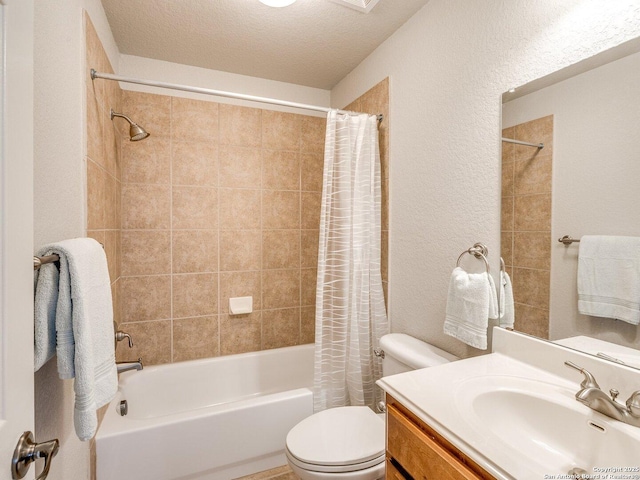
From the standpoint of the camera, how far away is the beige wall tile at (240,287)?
231 cm

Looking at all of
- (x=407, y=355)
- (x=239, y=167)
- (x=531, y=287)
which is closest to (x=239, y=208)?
(x=239, y=167)

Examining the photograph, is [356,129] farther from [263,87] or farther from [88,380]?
[88,380]

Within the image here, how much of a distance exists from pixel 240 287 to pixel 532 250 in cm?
187

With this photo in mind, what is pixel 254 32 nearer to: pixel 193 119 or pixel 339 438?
pixel 193 119

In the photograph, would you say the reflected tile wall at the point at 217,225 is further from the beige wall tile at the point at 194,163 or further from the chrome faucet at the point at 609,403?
the chrome faucet at the point at 609,403

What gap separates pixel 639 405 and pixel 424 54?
5.34 feet

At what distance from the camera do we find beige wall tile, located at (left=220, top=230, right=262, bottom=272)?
7.57 ft

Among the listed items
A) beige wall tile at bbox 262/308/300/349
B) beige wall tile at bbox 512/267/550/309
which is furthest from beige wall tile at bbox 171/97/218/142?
beige wall tile at bbox 512/267/550/309

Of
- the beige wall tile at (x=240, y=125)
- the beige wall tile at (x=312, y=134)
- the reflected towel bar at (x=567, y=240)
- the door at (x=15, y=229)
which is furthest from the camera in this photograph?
the beige wall tile at (x=312, y=134)

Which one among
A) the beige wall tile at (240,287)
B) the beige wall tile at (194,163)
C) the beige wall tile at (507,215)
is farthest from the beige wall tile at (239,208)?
the beige wall tile at (507,215)

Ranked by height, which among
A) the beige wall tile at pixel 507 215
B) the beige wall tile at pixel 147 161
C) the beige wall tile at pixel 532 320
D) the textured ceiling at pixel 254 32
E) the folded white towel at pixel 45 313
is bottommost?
the beige wall tile at pixel 532 320

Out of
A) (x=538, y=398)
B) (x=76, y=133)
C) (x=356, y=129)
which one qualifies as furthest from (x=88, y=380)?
(x=356, y=129)

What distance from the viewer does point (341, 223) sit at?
1.80 metres

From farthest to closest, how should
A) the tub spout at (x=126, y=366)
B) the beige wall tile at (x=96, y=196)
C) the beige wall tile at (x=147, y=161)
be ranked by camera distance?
the beige wall tile at (x=147, y=161), the tub spout at (x=126, y=366), the beige wall tile at (x=96, y=196)
